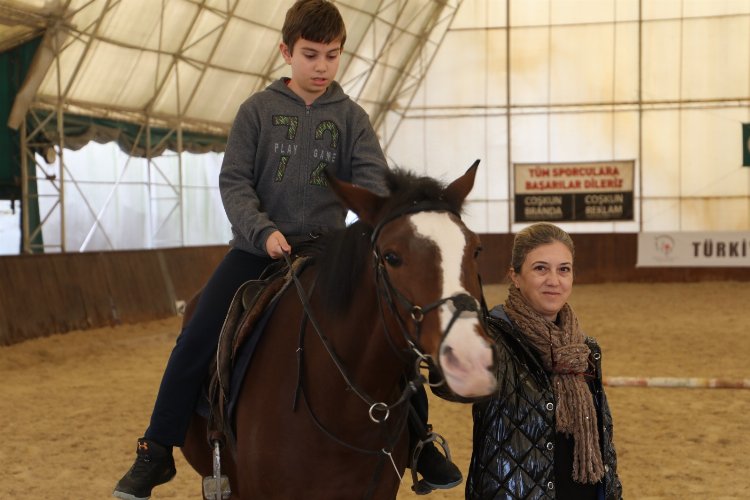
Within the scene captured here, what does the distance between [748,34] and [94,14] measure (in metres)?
15.9

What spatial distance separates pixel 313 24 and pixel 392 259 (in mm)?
1001

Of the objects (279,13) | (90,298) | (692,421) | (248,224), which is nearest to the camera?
(248,224)

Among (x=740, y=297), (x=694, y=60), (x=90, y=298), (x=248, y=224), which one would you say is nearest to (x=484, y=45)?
(x=694, y=60)

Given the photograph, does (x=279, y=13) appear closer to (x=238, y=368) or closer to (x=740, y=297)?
(x=740, y=297)

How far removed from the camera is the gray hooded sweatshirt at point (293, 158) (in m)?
3.09

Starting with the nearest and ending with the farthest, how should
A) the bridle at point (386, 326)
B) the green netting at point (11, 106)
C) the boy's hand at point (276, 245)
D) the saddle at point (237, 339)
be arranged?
the bridle at point (386, 326)
the boy's hand at point (276, 245)
the saddle at point (237, 339)
the green netting at point (11, 106)

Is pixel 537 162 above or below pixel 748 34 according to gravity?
below

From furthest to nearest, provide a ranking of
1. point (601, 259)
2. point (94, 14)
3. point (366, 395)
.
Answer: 1. point (601, 259)
2. point (94, 14)
3. point (366, 395)

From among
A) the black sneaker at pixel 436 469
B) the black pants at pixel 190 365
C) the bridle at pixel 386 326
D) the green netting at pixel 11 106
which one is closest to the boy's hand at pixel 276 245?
the bridle at pixel 386 326

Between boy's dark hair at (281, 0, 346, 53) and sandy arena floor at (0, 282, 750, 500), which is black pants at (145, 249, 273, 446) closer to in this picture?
boy's dark hair at (281, 0, 346, 53)

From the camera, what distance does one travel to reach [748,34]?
21.9 meters

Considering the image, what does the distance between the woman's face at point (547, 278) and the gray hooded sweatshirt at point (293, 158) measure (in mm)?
637

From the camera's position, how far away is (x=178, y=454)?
6023 mm

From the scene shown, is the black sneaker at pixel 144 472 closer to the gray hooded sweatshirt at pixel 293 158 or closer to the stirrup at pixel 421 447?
the gray hooded sweatshirt at pixel 293 158
